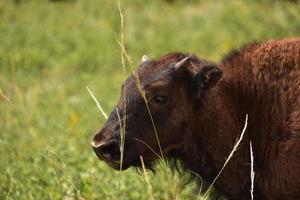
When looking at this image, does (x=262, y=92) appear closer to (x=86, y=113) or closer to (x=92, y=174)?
(x=92, y=174)

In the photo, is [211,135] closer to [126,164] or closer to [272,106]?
[272,106]

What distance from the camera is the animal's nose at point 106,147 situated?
5570 millimetres

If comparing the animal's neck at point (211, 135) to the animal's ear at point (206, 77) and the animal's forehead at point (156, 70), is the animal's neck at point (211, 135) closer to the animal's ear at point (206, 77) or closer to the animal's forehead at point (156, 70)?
Result: the animal's ear at point (206, 77)

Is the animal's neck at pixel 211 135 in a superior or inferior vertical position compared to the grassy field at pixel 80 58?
superior

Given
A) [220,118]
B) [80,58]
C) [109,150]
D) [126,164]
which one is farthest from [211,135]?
[80,58]

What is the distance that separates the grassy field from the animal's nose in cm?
93

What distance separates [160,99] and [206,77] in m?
0.39

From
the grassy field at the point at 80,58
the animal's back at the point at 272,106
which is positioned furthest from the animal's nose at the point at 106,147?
the animal's back at the point at 272,106

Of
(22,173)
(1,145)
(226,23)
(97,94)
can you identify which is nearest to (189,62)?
(22,173)

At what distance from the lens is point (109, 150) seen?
222 inches

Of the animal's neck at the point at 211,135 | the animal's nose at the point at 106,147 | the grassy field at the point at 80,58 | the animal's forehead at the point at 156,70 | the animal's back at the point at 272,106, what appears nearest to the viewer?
the animal's nose at the point at 106,147

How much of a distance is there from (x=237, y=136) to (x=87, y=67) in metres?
8.32

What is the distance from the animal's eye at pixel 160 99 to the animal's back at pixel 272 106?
0.57 metres

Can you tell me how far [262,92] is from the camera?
6086mm
